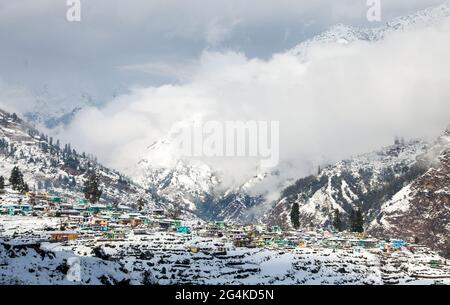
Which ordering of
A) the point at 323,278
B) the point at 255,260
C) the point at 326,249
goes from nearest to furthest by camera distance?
1. the point at 323,278
2. the point at 255,260
3. the point at 326,249

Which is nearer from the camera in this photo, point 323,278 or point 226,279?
point 226,279

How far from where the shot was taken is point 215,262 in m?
147

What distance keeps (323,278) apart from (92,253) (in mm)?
52887

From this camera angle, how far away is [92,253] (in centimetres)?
12950

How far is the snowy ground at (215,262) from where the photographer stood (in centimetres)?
11800

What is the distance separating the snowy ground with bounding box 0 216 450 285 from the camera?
118 m
